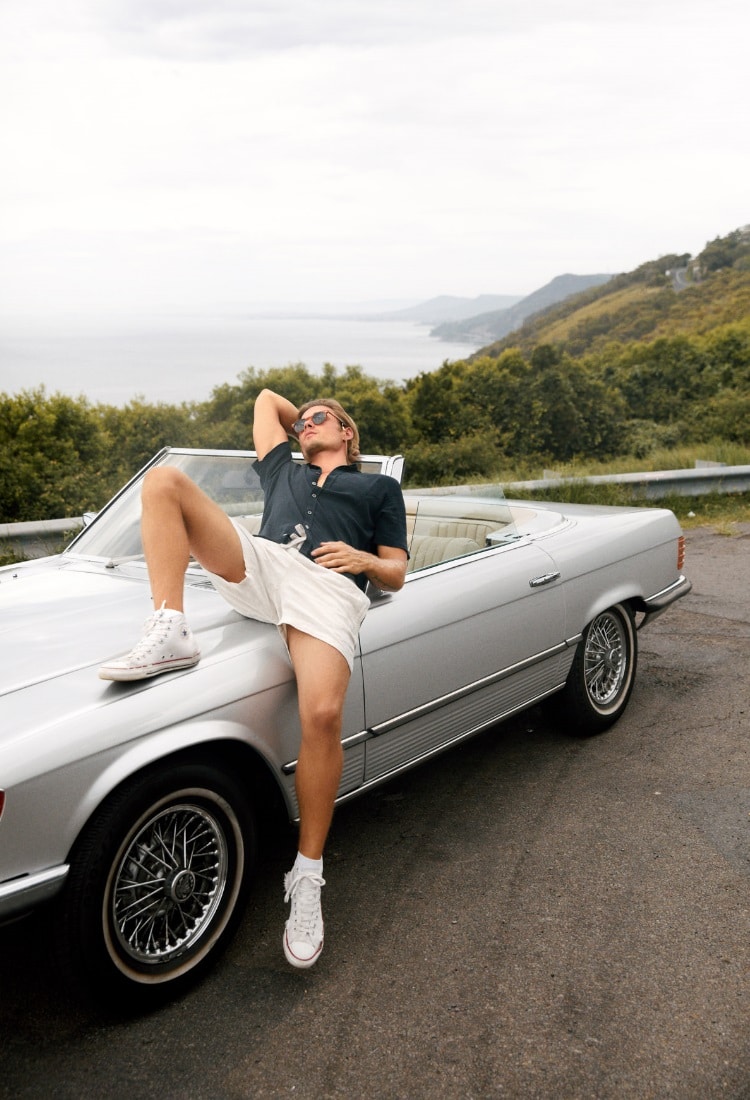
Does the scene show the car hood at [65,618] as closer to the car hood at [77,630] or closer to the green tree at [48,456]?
the car hood at [77,630]

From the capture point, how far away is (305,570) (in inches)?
116

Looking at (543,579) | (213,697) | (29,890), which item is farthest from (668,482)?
(29,890)

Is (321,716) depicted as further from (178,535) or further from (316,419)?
(316,419)

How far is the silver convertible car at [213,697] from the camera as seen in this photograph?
2.23 m

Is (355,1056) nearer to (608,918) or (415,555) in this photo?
(608,918)

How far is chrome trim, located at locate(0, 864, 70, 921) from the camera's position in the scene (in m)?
2.09

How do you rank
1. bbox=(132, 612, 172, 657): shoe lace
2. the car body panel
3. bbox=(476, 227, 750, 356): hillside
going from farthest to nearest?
1. bbox=(476, 227, 750, 356): hillside
2. bbox=(132, 612, 172, 657): shoe lace
3. the car body panel

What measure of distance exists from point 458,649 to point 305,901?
1.05 m

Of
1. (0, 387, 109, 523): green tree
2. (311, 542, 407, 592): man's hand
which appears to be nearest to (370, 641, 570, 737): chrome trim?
(311, 542, 407, 592): man's hand

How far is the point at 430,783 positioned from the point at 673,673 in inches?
75.0

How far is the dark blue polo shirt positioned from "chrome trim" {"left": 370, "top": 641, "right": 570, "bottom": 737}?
0.45m

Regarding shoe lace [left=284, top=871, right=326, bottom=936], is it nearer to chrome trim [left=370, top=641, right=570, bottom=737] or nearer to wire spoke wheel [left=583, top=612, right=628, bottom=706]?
chrome trim [left=370, top=641, right=570, bottom=737]

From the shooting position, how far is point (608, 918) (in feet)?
9.46

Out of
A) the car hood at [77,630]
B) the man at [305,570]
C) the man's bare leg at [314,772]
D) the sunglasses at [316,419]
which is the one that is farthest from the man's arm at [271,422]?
the man's bare leg at [314,772]
